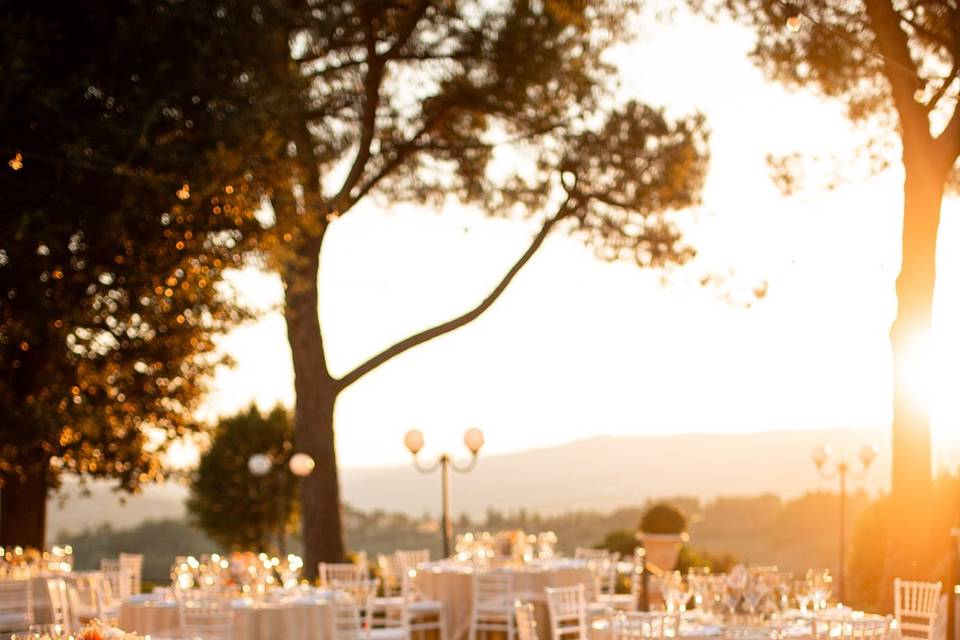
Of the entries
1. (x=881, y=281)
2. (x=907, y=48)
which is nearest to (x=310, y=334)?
(x=881, y=281)

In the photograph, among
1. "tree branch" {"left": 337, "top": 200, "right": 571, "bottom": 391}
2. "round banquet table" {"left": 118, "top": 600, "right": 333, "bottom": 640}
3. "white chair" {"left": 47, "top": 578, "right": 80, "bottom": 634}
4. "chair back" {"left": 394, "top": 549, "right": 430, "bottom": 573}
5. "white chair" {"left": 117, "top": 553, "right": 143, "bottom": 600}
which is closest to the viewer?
"white chair" {"left": 47, "top": 578, "right": 80, "bottom": 634}

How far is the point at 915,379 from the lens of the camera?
10930 mm

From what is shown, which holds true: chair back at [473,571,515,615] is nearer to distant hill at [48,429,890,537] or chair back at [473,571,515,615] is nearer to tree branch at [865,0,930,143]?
tree branch at [865,0,930,143]

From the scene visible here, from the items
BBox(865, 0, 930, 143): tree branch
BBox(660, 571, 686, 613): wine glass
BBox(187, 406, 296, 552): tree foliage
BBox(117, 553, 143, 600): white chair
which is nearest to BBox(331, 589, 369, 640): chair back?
BBox(660, 571, 686, 613): wine glass

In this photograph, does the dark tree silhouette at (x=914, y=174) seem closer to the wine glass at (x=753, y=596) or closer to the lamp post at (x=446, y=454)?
the wine glass at (x=753, y=596)

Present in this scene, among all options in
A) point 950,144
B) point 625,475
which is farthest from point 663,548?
point 625,475

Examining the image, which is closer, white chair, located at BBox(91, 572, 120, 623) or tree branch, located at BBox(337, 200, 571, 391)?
white chair, located at BBox(91, 572, 120, 623)

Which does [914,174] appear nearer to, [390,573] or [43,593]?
[390,573]

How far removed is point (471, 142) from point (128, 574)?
6.62 meters

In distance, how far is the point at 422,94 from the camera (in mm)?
15477

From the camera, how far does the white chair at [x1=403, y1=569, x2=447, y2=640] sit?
42.0 ft

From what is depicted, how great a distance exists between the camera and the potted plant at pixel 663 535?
51.6ft

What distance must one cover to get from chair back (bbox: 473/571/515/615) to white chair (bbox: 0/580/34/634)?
Result: 13.5 feet

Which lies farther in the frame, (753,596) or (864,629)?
(753,596)
